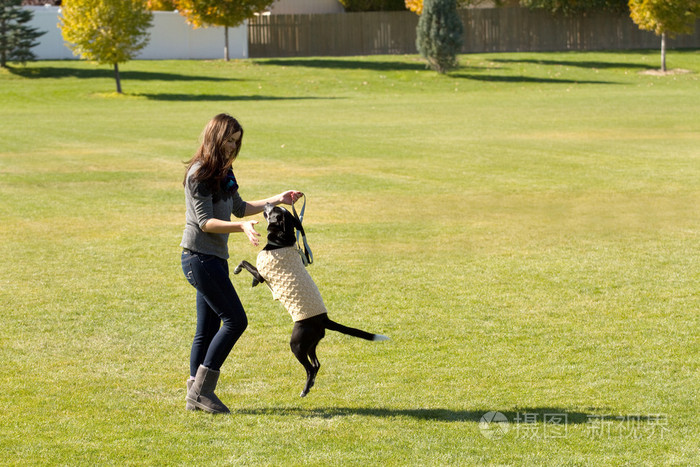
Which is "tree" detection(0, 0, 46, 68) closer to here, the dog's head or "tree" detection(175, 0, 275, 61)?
"tree" detection(175, 0, 275, 61)

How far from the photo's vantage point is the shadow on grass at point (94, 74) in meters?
52.1

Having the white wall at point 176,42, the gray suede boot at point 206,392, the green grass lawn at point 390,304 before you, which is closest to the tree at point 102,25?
the white wall at point 176,42

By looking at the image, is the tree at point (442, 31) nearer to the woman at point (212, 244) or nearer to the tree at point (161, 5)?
the tree at point (161, 5)

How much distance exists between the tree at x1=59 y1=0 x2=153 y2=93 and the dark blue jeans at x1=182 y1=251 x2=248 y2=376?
40.5 metres

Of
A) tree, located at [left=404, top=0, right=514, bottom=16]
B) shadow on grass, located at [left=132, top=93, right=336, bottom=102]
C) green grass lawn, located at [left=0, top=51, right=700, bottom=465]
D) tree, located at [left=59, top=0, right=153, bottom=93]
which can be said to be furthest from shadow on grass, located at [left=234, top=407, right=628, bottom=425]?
tree, located at [left=404, top=0, right=514, bottom=16]

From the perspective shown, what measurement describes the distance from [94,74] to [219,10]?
8115mm

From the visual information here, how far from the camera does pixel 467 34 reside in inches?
2655

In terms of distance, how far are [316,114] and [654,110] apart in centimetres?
1254

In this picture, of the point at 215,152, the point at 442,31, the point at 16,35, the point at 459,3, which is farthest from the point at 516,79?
the point at 215,152

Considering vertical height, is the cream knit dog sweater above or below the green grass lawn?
above

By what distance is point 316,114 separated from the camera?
36.0 m

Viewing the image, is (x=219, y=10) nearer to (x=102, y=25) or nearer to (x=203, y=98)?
(x=102, y=25)

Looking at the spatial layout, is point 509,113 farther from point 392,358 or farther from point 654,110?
point 392,358

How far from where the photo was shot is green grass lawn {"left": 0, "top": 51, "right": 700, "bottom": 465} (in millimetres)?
6348
